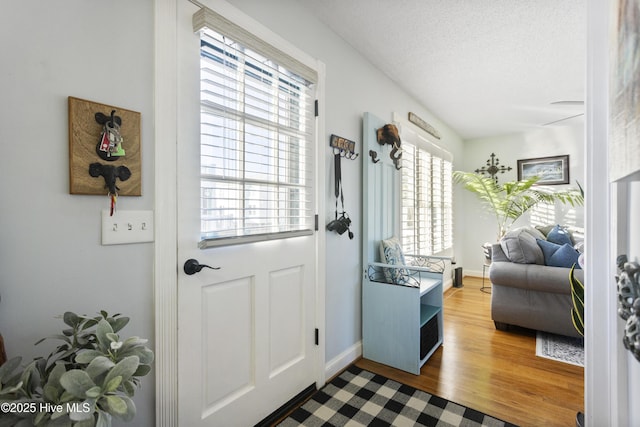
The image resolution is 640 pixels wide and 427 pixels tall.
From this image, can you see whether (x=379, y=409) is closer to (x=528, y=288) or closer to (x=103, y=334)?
(x=103, y=334)

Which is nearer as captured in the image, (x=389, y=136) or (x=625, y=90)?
(x=625, y=90)

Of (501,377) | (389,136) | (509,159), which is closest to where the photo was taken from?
(501,377)

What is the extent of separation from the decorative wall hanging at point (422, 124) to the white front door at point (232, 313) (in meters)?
2.19

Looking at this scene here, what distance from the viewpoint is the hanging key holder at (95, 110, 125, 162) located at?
3.32 ft

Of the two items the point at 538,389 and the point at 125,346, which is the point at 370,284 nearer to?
the point at 538,389

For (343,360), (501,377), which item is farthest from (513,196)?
(343,360)

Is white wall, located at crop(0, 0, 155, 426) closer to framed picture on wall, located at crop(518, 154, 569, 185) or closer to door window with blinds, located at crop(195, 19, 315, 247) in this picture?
door window with blinds, located at crop(195, 19, 315, 247)

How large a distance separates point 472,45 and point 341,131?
127 cm

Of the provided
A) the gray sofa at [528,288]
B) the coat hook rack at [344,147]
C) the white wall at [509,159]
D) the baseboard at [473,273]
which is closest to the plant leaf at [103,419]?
the coat hook rack at [344,147]

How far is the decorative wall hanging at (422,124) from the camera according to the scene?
3327 mm

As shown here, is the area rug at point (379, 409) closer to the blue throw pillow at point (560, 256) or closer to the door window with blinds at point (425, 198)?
the door window with blinds at point (425, 198)

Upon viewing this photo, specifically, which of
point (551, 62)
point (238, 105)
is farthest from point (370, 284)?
point (551, 62)

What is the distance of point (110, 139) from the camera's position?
3.35ft

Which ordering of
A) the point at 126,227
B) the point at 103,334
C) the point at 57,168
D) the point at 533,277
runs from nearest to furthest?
1. the point at 103,334
2. the point at 57,168
3. the point at 126,227
4. the point at 533,277
